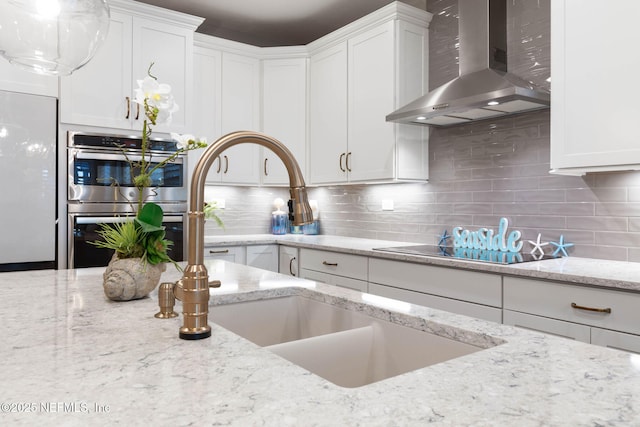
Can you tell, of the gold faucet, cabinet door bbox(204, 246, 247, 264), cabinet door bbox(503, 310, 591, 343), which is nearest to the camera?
the gold faucet

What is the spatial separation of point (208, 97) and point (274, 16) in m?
0.97

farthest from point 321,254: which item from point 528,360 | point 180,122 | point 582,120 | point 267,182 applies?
point 528,360

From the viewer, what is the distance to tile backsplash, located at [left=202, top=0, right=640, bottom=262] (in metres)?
2.46

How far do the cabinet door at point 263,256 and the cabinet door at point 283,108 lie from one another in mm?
617

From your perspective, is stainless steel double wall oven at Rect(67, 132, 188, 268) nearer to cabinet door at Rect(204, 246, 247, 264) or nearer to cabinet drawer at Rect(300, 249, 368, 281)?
cabinet door at Rect(204, 246, 247, 264)

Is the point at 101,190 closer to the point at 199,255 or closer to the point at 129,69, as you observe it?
the point at 129,69

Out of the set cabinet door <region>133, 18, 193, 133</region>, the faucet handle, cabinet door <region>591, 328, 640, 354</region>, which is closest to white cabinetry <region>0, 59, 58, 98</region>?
cabinet door <region>133, 18, 193, 133</region>

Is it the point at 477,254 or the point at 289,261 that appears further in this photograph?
the point at 289,261

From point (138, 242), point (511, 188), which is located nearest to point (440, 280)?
point (511, 188)

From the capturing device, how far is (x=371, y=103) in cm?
348

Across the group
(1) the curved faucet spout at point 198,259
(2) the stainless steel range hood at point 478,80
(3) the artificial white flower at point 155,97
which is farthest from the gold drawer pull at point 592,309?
(3) the artificial white flower at point 155,97

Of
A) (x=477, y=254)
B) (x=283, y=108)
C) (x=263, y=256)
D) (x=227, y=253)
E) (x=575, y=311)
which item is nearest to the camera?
(x=575, y=311)

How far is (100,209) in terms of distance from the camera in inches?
123

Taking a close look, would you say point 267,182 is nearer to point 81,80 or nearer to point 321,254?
point 321,254
